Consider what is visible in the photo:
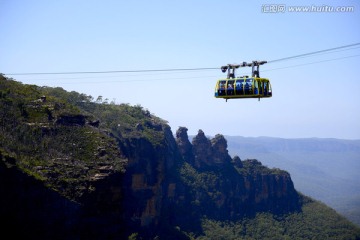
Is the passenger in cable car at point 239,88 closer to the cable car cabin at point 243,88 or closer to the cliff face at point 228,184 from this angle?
the cable car cabin at point 243,88

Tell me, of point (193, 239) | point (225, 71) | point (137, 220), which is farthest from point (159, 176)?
point (225, 71)

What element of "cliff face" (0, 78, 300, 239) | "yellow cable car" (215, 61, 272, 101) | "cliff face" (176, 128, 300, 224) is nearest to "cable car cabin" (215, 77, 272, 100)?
"yellow cable car" (215, 61, 272, 101)

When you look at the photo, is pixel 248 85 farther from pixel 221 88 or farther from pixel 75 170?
pixel 75 170

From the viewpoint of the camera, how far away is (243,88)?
3566cm

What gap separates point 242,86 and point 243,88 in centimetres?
18

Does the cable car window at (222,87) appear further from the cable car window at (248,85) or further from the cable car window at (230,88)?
the cable car window at (248,85)

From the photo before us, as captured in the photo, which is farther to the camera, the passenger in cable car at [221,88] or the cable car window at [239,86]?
the passenger in cable car at [221,88]

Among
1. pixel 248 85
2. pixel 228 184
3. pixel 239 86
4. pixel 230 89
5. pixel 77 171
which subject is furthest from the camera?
pixel 228 184

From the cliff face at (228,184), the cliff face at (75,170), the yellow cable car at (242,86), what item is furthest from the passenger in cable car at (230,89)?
the cliff face at (228,184)

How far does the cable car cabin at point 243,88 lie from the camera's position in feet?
116

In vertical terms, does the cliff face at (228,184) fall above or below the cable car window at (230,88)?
below

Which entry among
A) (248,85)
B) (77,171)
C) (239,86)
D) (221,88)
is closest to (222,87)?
(221,88)

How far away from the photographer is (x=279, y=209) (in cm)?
12456

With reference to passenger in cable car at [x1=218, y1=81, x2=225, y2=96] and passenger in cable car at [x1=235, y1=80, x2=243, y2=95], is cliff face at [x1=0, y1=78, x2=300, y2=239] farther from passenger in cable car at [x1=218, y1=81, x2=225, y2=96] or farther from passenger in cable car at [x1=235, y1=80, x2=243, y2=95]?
passenger in cable car at [x1=235, y1=80, x2=243, y2=95]
